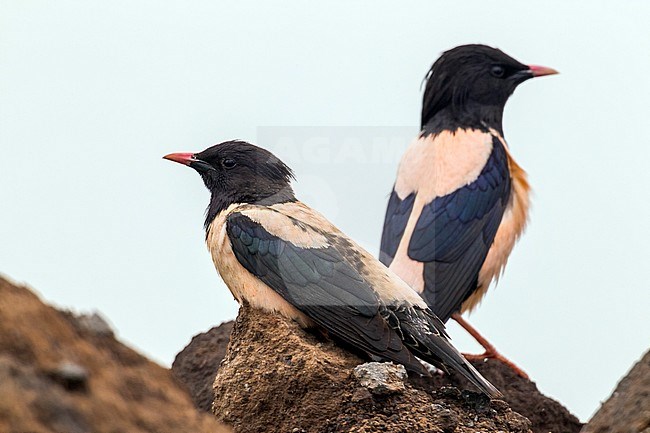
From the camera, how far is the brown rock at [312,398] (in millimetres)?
5750

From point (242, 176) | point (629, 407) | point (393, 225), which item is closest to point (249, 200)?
point (242, 176)

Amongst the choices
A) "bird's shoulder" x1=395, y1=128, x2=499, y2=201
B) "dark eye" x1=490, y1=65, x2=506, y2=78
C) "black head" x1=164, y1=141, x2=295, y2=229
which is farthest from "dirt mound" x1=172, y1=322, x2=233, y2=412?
"dark eye" x1=490, y1=65, x2=506, y2=78

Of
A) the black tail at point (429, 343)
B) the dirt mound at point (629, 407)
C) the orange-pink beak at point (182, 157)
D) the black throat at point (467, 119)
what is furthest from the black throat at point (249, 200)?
the black throat at point (467, 119)

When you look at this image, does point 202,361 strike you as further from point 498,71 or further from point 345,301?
point 498,71

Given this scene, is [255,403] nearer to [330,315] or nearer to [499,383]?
[330,315]

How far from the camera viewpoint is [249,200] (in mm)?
7137

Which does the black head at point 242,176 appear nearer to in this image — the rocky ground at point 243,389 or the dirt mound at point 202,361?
the rocky ground at point 243,389

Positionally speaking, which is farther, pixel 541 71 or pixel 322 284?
pixel 541 71

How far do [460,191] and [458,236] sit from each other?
0.39 metres

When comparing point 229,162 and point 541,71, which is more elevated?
point 541,71

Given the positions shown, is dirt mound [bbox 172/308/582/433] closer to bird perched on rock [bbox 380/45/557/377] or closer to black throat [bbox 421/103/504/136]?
bird perched on rock [bbox 380/45/557/377]

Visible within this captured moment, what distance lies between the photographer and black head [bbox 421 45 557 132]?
10117 millimetres

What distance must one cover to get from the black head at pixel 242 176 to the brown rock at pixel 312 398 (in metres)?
0.85

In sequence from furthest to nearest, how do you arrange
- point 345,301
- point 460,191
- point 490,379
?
point 460,191 < point 490,379 < point 345,301
